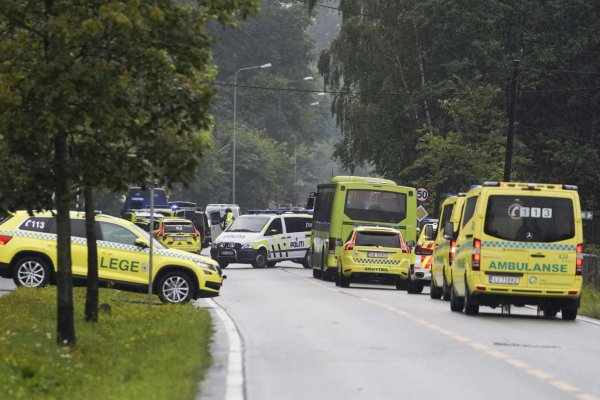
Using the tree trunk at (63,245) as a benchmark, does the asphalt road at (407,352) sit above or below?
below

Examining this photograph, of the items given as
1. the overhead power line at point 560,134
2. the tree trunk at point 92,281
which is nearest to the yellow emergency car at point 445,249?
the tree trunk at point 92,281

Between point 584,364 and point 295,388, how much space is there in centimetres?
436

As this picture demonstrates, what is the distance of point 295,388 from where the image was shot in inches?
528

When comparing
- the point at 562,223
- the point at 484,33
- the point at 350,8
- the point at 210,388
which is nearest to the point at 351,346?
the point at 210,388

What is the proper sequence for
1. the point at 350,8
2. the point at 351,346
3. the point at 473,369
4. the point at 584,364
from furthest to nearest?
1. the point at 350,8
2. the point at 351,346
3. the point at 584,364
4. the point at 473,369

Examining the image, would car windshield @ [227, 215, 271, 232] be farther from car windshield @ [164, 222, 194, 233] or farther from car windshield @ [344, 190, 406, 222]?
car windshield @ [344, 190, 406, 222]

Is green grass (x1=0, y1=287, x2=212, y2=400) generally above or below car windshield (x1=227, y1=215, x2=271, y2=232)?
above

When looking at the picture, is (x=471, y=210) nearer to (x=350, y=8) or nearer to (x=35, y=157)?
(x=35, y=157)

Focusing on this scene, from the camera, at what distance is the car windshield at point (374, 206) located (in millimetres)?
43281

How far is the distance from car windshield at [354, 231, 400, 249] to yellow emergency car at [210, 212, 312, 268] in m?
15.2

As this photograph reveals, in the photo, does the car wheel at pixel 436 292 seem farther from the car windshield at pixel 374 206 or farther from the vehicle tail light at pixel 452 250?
the car windshield at pixel 374 206

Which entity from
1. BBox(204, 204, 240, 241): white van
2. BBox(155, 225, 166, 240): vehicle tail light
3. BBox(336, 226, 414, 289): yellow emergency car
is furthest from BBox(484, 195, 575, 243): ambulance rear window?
BBox(204, 204, 240, 241): white van

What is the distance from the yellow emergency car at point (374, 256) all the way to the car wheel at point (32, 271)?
10.3 meters

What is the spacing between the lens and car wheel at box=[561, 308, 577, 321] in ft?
82.4
